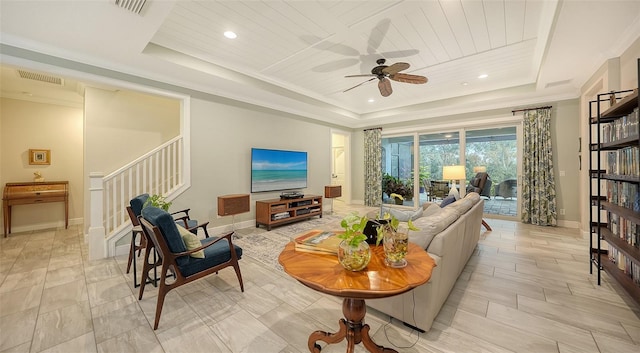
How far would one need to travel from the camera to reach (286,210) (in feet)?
15.8

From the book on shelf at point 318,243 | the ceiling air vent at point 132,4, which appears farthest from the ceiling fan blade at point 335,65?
the book on shelf at point 318,243

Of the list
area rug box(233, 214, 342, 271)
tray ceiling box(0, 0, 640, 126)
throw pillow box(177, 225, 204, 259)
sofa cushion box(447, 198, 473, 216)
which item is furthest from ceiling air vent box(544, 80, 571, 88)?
throw pillow box(177, 225, 204, 259)

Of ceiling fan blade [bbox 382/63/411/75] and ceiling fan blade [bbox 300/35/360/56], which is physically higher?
ceiling fan blade [bbox 300/35/360/56]

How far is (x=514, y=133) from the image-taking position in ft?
16.9

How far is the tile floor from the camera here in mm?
1600

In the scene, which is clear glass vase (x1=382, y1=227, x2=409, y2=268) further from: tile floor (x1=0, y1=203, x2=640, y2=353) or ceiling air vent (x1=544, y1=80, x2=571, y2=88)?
ceiling air vent (x1=544, y1=80, x2=571, y2=88)

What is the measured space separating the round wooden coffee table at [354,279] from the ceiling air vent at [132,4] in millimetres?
2532

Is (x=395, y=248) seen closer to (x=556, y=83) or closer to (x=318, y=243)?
(x=318, y=243)

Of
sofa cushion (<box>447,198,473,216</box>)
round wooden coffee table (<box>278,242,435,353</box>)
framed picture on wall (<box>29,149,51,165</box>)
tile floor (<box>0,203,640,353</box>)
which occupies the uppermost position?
framed picture on wall (<box>29,149,51,165</box>)

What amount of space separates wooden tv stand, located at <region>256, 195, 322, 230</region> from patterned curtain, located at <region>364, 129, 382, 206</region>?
7.30 ft

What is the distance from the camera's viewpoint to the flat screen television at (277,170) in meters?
4.82

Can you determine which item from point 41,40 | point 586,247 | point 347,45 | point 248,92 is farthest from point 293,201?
point 586,247

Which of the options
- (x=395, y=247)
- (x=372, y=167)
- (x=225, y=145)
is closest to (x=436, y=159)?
(x=372, y=167)

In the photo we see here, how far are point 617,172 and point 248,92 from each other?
16.1 ft
